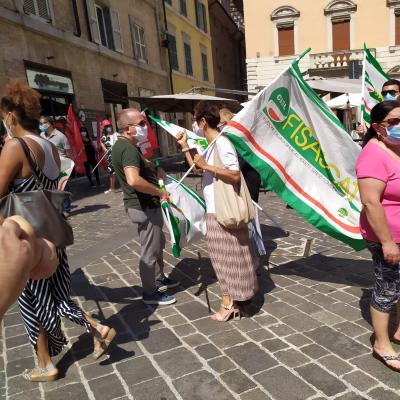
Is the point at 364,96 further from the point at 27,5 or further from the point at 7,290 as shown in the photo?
the point at 27,5

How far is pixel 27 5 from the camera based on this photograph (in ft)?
38.7

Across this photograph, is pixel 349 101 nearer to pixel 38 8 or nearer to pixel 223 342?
pixel 223 342

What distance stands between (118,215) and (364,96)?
5.09m

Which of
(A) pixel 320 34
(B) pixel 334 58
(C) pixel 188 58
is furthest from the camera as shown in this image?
(A) pixel 320 34

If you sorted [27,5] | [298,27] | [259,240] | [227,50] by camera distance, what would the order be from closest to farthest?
[259,240] → [27,5] → [298,27] → [227,50]

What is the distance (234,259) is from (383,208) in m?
1.30

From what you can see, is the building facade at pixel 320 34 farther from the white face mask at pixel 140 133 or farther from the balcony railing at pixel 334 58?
the white face mask at pixel 140 133

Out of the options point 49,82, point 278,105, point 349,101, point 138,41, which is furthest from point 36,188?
point 138,41

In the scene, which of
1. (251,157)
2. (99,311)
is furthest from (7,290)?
(99,311)

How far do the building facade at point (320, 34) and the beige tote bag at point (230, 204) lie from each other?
25957 millimetres

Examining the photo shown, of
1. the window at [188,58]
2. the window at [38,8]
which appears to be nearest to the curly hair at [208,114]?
the window at [38,8]

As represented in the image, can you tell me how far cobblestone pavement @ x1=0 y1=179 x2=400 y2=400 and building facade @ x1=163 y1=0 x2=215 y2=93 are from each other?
20310 mm

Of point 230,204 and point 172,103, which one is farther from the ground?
point 172,103

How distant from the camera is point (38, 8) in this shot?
1227cm
